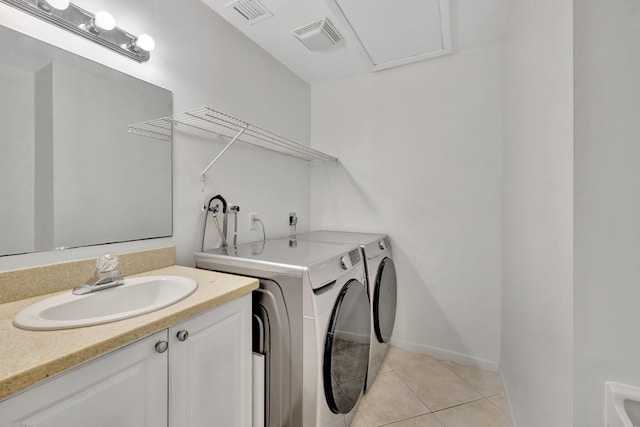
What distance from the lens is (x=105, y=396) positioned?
0.71m

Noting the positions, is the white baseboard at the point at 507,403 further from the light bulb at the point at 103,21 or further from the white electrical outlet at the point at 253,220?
the light bulb at the point at 103,21

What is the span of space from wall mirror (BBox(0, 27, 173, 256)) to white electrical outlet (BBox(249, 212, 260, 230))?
0.61 metres

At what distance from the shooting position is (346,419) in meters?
1.47

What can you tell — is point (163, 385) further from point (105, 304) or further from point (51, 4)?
point (51, 4)

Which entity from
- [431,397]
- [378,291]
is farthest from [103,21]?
[431,397]

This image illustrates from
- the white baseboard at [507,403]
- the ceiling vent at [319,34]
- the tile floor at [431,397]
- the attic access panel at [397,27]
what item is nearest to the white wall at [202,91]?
the ceiling vent at [319,34]

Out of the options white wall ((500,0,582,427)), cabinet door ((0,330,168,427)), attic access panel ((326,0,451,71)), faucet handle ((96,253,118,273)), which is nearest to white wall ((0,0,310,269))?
faucet handle ((96,253,118,273))

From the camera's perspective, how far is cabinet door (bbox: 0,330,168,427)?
1.92 feet

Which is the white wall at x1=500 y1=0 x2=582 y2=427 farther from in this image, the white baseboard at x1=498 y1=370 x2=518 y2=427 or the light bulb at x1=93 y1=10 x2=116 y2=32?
the light bulb at x1=93 y1=10 x2=116 y2=32

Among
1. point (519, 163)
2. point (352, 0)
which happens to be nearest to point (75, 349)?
point (519, 163)

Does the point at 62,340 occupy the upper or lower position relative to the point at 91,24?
lower

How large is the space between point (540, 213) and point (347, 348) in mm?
1077

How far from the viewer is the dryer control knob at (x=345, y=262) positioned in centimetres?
145

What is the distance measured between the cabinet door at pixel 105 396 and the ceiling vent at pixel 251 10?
188 centimetres
